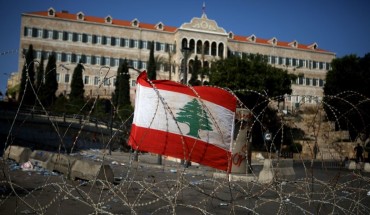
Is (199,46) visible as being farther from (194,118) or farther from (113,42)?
(194,118)

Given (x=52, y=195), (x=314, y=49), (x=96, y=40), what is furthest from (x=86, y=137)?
(x=314, y=49)

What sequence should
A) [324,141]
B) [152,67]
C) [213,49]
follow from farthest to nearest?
[213,49]
[152,67]
[324,141]

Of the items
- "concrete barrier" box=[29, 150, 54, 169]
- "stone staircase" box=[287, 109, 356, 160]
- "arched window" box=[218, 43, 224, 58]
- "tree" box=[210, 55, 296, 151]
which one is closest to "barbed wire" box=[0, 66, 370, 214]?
"stone staircase" box=[287, 109, 356, 160]

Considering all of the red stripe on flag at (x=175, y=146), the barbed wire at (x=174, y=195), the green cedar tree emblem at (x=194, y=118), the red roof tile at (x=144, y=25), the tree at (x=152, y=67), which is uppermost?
the red roof tile at (x=144, y=25)

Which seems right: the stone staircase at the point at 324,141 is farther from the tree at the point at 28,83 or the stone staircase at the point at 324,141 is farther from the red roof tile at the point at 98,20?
the tree at the point at 28,83

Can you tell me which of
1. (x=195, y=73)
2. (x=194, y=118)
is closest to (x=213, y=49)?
(x=195, y=73)

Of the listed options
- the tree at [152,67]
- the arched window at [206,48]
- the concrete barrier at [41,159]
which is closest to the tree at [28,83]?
the tree at [152,67]

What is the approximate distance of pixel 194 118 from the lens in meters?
8.66

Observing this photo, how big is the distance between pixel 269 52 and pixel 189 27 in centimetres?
1773

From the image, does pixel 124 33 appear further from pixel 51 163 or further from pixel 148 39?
pixel 51 163

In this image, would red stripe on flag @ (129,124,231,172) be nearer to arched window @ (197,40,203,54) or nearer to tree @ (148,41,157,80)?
tree @ (148,41,157,80)

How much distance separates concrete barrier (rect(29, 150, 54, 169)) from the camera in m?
13.3

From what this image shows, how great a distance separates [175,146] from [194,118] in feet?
2.80

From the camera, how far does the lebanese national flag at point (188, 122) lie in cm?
860
